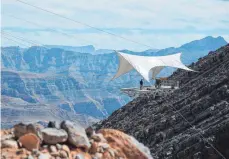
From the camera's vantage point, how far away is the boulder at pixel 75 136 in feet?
59.6

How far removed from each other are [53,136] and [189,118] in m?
48.9

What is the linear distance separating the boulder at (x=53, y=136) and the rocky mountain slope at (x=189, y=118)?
30.8 meters

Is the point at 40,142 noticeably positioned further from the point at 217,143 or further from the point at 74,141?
the point at 217,143

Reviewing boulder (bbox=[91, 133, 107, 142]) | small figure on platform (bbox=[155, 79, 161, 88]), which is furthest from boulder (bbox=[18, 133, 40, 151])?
small figure on platform (bbox=[155, 79, 161, 88])

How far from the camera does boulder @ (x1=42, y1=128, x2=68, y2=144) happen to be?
17.6 m

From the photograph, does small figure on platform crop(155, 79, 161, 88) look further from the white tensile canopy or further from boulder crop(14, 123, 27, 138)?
boulder crop(14, 123, 27, 138)

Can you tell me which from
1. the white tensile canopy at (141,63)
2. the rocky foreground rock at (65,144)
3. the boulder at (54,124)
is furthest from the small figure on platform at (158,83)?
the boulder at (54,124)

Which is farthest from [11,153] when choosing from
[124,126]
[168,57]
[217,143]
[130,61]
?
[124,126]

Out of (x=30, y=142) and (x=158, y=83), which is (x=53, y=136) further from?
(x=158, y=83)

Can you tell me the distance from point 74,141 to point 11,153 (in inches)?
96.2

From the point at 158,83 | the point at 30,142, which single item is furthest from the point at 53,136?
the point at 158,83

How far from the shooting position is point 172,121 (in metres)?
67.7

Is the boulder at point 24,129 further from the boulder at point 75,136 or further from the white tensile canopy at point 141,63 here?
the white tensile canopy at point 141,63

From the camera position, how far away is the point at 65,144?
714 inches
